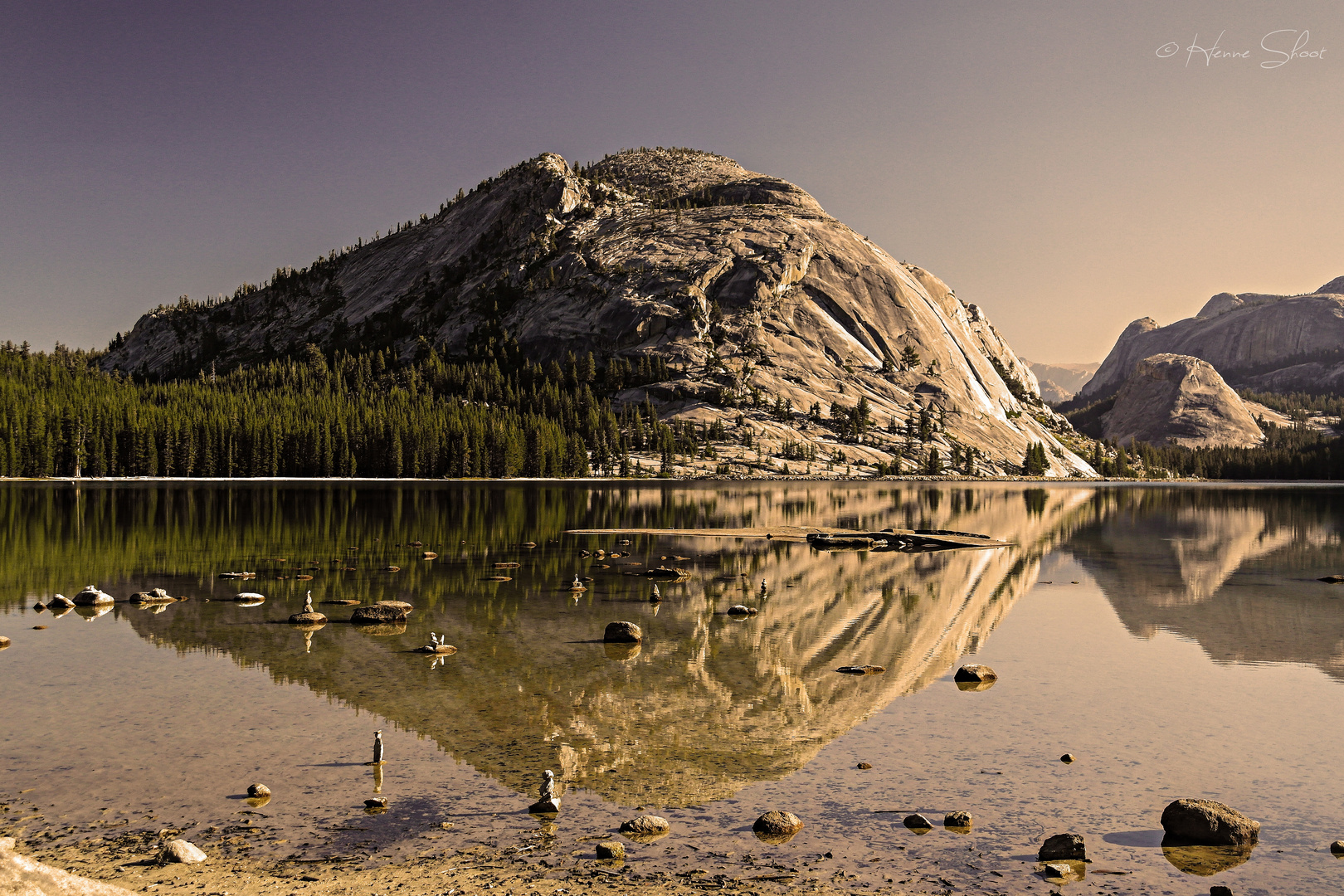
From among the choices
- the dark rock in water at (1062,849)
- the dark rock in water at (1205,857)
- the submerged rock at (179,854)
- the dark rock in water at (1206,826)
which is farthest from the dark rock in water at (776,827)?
the submerged rock at (179,854)

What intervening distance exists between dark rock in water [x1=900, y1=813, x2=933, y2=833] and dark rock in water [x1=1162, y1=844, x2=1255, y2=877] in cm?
394

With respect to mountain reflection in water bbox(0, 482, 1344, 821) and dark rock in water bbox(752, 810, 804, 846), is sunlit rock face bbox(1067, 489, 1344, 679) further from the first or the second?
dark rock in water bbox(752, 810, 804, 846)

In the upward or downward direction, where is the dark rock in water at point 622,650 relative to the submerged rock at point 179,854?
downward

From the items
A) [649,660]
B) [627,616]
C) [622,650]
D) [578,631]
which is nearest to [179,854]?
→ [649,660]

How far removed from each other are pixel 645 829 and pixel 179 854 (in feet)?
24.9

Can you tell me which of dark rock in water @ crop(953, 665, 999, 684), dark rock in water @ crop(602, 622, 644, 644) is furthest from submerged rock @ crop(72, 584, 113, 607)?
dark rock in water @ crop(953, 665, 999, 684)

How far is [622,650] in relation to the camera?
30.7 metres

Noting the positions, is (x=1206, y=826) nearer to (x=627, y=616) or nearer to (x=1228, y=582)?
(x=627, y=616)

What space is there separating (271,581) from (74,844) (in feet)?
107

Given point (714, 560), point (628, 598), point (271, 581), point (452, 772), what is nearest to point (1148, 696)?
point (452, 772)

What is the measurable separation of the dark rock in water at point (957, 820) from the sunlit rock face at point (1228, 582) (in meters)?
20.7

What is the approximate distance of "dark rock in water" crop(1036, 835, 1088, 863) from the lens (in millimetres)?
14883

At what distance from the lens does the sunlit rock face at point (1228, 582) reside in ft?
114

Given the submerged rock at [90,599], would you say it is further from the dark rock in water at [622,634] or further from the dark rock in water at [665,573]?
the dark rock in water at [665,573]
